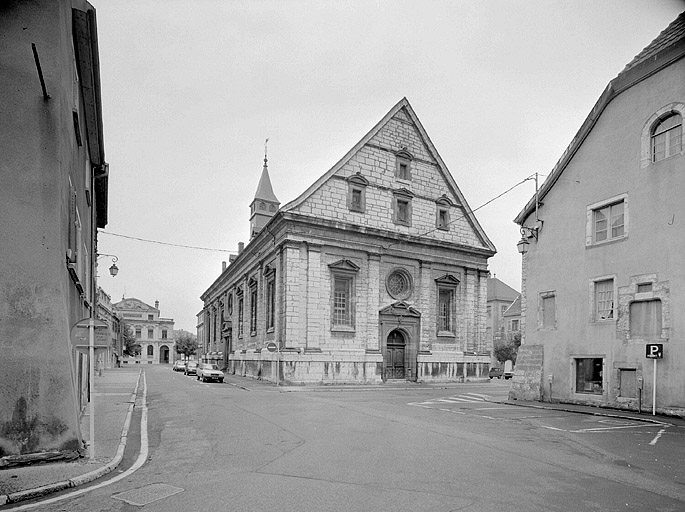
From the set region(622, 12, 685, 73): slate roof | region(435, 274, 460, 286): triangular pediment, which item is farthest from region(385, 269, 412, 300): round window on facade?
region(622, 12, 685, 73): slate roof

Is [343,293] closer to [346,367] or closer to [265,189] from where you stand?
[346,367]

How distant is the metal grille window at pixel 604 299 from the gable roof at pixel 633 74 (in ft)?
15.4

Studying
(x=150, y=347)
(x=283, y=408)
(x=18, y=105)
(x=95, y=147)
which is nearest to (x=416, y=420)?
(x=283, y=408)

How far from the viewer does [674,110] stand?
17.3m

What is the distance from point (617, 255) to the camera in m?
18.8

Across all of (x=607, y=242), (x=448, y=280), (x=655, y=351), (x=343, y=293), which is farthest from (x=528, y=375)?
(x=448, y=280)

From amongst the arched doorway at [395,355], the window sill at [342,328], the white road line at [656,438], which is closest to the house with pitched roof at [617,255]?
the white road line at [656,438]

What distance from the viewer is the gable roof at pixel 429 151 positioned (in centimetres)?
3266

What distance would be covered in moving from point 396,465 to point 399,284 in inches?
1086

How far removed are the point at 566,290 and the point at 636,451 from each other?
10815 mm

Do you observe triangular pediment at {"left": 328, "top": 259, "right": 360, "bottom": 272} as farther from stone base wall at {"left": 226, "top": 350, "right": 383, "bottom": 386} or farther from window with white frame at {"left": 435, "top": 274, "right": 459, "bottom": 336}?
window with white frame at {"left": 435, "top": 274, "right": 459, "bottom": 336}

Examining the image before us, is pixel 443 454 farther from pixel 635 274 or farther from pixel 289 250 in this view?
pixel 289 250

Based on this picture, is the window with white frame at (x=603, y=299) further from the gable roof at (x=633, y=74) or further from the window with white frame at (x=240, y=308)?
the window with white frame at (x=240, y=308)

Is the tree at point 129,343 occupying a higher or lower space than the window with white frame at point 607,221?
lower
